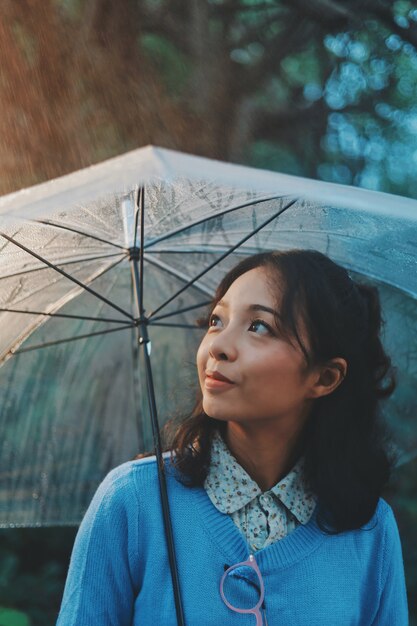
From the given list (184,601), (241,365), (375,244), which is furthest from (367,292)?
(184,601)

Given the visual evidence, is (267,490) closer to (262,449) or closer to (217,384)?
(262,449)

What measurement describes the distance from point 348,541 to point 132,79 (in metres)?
3.26

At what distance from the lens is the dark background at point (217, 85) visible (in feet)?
13.6

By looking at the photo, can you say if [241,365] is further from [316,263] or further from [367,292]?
[367,292]

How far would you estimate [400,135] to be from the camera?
14.3 feet

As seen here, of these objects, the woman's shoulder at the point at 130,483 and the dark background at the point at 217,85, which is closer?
the woman's shoulder at the point at 130,483

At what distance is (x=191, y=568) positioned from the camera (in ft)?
5.11

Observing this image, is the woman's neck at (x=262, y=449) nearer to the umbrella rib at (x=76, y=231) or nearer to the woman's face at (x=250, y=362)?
the woman's face at (x=250, y=362)

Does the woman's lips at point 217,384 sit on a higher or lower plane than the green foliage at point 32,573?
higher

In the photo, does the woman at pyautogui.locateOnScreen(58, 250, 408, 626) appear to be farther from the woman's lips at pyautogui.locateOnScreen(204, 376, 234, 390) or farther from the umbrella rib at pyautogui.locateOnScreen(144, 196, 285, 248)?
the umbrella rib at pyautogui.locateOnScreen(144, 196, 285, 248)

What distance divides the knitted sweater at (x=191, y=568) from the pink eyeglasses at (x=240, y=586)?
18mm

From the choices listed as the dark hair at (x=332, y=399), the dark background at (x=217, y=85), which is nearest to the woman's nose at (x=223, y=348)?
the dark hair at (x=332, y=399)

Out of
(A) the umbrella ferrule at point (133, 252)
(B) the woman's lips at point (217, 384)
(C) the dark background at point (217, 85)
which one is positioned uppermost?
(C) the dark background at point (217, 85)

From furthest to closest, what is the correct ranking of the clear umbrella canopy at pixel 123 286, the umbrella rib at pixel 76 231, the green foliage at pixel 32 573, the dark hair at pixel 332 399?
→ the green foliage at pixel 32 573, the umbrella rib at pixel 76 231, the dark hair at pixel 332 399, the clear umbrella canopy at pixel 123 286
